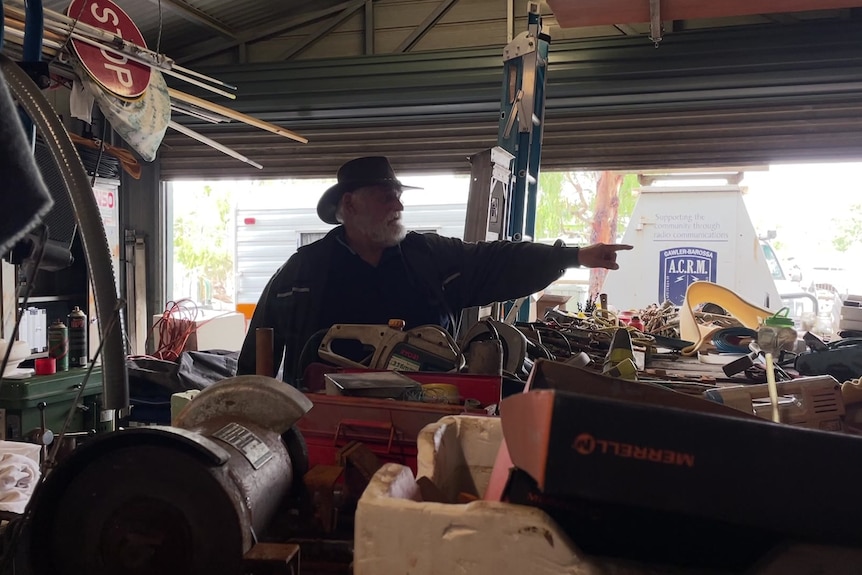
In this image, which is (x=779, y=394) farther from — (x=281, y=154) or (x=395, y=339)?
(x=281, y=154)

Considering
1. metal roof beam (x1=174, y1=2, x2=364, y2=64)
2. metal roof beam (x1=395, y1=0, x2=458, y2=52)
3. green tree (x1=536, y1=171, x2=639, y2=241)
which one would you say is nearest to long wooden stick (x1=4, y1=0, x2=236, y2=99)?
metal roof beam (x1=174, y1=2, x2=364, y2=64)

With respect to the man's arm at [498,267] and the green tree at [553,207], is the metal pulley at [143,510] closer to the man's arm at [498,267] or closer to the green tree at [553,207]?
the man's arm at [498,267]

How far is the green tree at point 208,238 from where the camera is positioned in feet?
38.4

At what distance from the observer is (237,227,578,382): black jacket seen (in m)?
2.67

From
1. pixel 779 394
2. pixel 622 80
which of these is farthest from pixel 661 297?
pixel 779 394

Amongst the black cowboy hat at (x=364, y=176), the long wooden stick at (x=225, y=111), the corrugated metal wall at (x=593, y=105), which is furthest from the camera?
the corrugated metal wall at (x=593, y=105)

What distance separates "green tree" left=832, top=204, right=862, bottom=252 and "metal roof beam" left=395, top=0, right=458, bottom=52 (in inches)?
383

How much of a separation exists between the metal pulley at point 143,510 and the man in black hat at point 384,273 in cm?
185

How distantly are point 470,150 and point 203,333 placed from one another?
8.17ft

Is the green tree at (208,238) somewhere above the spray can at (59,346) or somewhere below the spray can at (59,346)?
above

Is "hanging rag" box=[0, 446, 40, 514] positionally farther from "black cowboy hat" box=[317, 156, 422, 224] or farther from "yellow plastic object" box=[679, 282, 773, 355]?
"yellow plastic object" box=[679, 282, 773, 355]

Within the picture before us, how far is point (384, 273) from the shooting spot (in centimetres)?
279

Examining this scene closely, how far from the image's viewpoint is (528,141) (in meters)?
3.50

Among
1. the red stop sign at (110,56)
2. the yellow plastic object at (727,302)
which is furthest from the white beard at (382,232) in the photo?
the yellow plastic object at (727,302)
